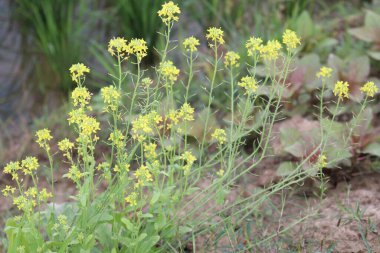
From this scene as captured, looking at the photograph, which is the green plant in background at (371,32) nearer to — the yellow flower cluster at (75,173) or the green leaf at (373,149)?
the green leaf at (373,149)

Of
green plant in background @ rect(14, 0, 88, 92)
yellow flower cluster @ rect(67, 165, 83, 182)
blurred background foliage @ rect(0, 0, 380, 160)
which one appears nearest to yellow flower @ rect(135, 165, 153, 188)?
yellow flower cluster @ rect(67, 165, 83, 182)

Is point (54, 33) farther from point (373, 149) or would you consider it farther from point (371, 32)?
point (373, 149)

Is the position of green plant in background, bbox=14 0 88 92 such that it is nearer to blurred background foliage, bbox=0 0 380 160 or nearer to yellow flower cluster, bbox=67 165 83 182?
blurred background foliage, bbox=0 0 380 160

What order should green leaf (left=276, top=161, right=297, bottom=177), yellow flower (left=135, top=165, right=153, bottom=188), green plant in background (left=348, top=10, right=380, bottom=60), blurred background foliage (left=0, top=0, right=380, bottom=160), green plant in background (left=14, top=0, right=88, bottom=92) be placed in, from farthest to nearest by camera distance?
green plant in background (left=14, top=0, right=88, bottom=92), blurred background foliage (left=0, top=0, right=380, bottom=160), green plant in background (left=348, top=10, right=380, bottom=60), green leaf (left=276, top=161, right=297, bottom=177), yellow flower (left=135, top=165, right=153, bottom=188)

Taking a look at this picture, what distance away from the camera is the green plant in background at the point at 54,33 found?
14.0 ft

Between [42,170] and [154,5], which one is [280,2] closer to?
[154,5]

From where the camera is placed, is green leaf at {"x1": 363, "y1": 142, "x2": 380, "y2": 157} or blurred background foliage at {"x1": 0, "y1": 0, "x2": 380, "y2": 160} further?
blurred background foliage at {"x1": 0, "y1": 0, "x2": 380, "y2": 160}

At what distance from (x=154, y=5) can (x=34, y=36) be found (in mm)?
850

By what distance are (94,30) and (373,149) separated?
7.35 ft

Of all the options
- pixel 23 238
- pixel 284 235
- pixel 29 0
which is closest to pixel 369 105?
pixel 284 235

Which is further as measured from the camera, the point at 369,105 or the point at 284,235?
the point at 369,105

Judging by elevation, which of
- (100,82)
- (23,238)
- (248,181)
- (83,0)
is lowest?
(248,181)

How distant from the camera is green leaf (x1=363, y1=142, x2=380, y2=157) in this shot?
9.23 feet

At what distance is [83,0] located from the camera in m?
4.32
